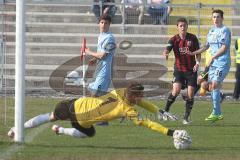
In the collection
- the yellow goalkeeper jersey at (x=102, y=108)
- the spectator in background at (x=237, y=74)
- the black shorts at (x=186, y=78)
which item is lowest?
the spectator in background at (x=237, y=74)

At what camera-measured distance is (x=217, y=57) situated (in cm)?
1546

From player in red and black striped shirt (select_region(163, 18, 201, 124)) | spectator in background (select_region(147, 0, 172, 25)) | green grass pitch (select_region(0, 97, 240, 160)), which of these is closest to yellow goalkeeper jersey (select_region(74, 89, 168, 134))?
green grass pitch (select_region(0, 97, 240, 160))

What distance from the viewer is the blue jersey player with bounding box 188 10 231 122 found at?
15445mm

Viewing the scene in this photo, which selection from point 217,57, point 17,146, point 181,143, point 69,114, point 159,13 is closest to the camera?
point 181,143

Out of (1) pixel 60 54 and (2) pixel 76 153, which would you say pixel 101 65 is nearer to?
(2) pixel 76 153

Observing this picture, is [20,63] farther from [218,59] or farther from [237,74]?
[237,74]

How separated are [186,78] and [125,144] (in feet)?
12.4

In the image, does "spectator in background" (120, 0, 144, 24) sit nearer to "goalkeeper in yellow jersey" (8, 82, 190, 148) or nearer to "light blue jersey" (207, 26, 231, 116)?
"light blue jersey" (207, 26, 231, 116)

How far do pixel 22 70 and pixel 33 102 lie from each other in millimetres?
8072

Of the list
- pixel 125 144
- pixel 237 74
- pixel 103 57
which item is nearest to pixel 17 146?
pixel 125 144

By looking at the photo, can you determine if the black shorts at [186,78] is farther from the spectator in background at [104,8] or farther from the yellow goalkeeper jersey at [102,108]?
the spectator in background at [104,8]

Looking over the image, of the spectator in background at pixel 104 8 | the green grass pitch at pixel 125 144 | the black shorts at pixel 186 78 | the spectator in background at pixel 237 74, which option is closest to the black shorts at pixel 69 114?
the green grass pitch at pixel 125 144

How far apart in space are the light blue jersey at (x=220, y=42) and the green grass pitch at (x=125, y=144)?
4.00 ft

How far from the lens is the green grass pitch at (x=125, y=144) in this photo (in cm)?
1071
